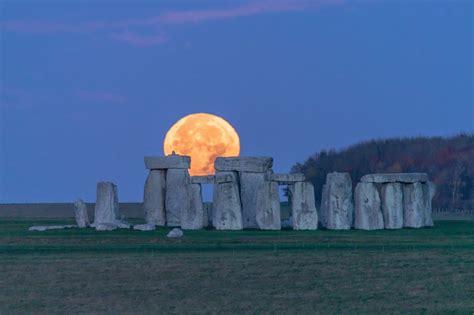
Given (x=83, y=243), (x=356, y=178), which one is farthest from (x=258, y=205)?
(x=356, y=178)

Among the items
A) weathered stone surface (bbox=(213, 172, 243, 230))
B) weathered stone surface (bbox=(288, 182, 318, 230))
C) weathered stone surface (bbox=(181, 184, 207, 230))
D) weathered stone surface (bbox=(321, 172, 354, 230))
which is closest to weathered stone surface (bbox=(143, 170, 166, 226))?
weathered stone surface (bbox=(181, 184, 207, 230))

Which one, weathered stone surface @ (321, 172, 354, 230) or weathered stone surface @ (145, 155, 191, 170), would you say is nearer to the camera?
weathered stone surface @ (321, 172, 354, 230)

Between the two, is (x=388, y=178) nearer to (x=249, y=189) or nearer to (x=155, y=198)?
(x=249, y=189)

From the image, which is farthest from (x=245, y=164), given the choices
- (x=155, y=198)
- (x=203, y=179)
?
(x=155, y=198)

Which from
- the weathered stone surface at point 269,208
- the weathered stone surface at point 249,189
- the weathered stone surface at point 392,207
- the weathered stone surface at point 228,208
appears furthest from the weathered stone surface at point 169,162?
the weathered stone surface at point 392,207

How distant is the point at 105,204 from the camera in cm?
4247

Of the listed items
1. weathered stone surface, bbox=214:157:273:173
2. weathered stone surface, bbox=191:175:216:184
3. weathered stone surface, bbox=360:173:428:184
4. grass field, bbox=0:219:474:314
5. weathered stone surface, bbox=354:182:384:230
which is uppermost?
weathered stone surface, bbox=214:157:273:173

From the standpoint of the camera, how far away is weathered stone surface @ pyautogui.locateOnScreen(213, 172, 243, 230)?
137 ft

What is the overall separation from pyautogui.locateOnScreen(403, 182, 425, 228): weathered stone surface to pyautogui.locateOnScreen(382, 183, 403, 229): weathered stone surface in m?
0.51

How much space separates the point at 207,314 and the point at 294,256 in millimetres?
7869

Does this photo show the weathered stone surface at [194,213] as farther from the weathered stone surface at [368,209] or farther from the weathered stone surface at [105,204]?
the weathered stone surface at [368,209]

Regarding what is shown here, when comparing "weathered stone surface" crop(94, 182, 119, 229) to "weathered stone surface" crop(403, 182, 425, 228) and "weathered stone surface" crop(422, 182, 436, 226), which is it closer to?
"weathered stone surface" crop(403, 182, 425, 228)

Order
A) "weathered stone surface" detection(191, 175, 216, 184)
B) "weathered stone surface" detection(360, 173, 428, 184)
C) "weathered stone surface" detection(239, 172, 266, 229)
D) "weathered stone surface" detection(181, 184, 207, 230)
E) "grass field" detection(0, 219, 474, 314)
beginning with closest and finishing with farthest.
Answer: "grass field" detection(0, 219, 474, 314) < "weathered stone surface" detection(360, 173, 428, 184) < "weathered stone surface" detection(181, 184, 207, 230) < "weathered stone surface" detection(191, 175, 216, 184) < "weathered stone surface" detection(239, 172, 266, 229)

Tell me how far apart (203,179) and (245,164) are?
1.80m
